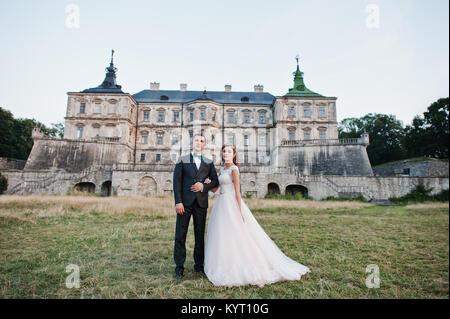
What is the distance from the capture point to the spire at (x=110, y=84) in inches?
1324

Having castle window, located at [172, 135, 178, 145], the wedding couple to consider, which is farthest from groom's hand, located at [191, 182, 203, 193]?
castle window, located at [172, 135, 178, 145]

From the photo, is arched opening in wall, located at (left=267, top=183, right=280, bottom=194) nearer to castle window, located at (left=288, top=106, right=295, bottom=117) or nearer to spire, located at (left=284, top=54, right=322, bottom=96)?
castle window, located at (left=288, top=106, right=295, bottom=117)

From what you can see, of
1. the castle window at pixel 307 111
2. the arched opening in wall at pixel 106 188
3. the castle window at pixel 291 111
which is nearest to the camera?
the arched opening in wall at pixel 106 188

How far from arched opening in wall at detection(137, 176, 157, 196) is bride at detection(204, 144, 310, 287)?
20420mm

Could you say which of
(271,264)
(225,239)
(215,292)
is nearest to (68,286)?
(215,292)

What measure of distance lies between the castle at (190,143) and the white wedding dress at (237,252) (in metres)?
19.3

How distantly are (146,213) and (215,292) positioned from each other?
28.8 feet

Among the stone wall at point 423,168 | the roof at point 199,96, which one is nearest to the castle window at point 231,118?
the roof at point 199,96

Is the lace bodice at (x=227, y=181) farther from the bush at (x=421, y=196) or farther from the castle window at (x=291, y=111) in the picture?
the castle window at (x=291, y=111)

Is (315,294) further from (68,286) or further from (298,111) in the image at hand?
(298,111)

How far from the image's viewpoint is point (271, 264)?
3793 millimetres

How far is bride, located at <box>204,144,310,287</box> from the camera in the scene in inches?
140

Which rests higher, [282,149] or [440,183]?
[282,149]
